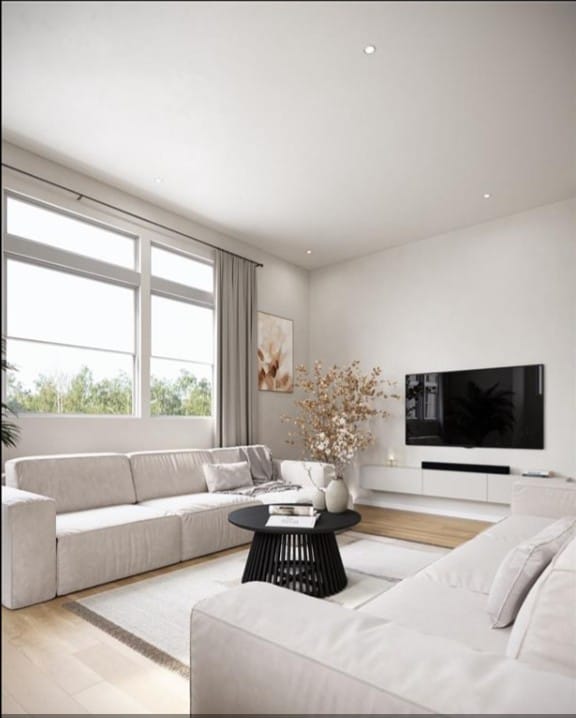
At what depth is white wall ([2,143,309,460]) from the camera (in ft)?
12.2

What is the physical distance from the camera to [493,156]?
12.4 feet

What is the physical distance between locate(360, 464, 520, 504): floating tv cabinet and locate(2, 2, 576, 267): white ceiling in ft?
8.40

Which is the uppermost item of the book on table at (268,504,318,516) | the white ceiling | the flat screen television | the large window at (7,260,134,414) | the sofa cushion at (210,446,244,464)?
the white ceiling

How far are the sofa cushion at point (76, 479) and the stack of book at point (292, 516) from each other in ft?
4.30

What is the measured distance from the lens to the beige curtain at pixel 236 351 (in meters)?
5.17

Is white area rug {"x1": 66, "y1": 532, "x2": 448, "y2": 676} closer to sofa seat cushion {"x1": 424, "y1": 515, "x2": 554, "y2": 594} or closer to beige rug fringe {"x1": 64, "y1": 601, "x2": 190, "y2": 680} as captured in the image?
beige rug fringe {"x1": 64, "y1": 601, "x2": 190, "y2": 680}

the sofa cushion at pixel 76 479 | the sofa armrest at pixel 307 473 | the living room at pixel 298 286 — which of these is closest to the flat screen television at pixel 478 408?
the living room at pixel 298 286

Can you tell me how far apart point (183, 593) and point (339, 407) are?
11.3ft

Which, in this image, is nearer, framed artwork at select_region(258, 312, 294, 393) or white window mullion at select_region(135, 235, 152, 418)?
white window mullion at select_region(135, 235, 152, 418)

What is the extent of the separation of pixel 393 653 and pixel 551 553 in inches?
33.8

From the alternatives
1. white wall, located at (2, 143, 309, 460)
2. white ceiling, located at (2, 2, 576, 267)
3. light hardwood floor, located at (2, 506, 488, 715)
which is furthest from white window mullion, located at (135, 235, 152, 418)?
light hardwood floor, located at (2, 506, 488, 715)

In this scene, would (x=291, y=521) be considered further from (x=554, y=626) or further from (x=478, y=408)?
(x=478, y=408)

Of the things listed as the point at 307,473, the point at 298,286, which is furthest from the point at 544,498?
the point at 298,286

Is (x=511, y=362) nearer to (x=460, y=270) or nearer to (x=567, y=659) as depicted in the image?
(x=460, y=270)
